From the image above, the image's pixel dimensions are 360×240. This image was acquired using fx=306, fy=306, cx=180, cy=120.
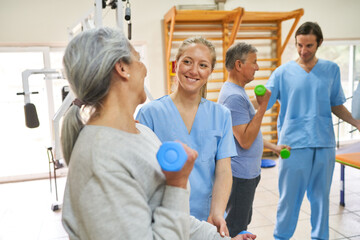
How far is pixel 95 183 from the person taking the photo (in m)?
0.64

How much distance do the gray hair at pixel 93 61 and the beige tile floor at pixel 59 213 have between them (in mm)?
2195

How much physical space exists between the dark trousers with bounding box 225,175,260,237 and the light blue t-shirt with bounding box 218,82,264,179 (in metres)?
0.04

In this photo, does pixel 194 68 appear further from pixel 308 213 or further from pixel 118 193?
pixel 308 213

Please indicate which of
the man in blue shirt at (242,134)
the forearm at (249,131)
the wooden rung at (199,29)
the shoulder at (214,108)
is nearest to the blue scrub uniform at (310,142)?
the man in blue shirt at (242,134)

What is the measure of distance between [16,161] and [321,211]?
13.4 ft

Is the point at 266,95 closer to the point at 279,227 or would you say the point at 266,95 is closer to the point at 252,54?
the point at 252,54

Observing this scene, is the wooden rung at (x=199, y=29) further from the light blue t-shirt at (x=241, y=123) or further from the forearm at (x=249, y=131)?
the forearm at (x=249, y=131)

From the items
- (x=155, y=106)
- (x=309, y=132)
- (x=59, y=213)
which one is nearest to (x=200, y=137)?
(x=155, y=106)

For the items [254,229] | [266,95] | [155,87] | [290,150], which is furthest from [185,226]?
[155,87]

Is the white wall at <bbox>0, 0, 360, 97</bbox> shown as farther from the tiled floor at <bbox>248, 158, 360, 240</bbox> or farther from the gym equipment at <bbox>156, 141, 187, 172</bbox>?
the gym equipment at <bbox>156, 141, 187, 172</bbox>

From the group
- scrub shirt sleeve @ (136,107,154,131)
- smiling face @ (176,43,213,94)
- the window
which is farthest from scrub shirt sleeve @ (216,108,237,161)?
the window

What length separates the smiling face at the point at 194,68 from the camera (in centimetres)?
126

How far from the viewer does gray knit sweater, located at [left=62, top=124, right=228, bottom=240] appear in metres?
0.64

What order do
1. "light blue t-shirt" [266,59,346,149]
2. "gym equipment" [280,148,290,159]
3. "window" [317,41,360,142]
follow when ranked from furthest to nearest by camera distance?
"window" [317,41,360,142], "light blue t-shirt" [266,59,346,149], "gym equipment" [280,148,290,159]
